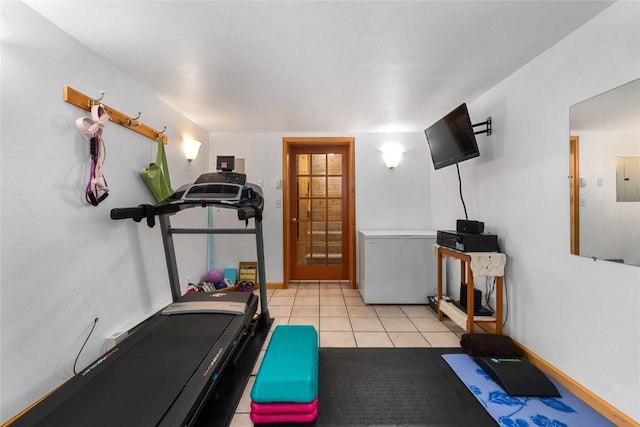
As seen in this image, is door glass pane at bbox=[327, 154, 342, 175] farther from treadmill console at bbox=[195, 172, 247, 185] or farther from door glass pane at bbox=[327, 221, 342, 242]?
treadmill console at bbox=[195, 172, 247, 185]

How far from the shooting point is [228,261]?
3697 mm

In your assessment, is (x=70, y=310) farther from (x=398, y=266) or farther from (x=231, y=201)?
(x=398, y=266)

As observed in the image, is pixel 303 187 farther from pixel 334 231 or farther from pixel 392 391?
pixel 392 391

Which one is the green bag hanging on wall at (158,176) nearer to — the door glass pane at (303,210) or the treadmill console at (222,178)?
the treadmill console at (222,178)

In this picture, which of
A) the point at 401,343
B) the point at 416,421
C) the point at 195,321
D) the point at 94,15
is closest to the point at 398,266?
the point at 401,343

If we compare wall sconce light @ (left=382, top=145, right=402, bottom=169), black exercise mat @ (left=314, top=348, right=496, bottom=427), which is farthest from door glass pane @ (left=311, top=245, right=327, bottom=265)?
black exercise mat @ (left=314, top=348, right=496, bottom=427)

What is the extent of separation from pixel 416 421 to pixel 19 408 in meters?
2.13

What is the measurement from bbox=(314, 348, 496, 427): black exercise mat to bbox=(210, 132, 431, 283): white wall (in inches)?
75.4

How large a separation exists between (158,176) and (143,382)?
1.68 meters

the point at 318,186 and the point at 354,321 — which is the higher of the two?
the point at 318,186

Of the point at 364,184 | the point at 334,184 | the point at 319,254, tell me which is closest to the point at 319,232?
the point at 319,254

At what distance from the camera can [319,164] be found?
13.0 feet

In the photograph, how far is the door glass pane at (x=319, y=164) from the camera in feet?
12.9

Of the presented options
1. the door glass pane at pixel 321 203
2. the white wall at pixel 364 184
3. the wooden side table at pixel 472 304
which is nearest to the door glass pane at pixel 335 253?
the door glass pane at pixel 321 203
